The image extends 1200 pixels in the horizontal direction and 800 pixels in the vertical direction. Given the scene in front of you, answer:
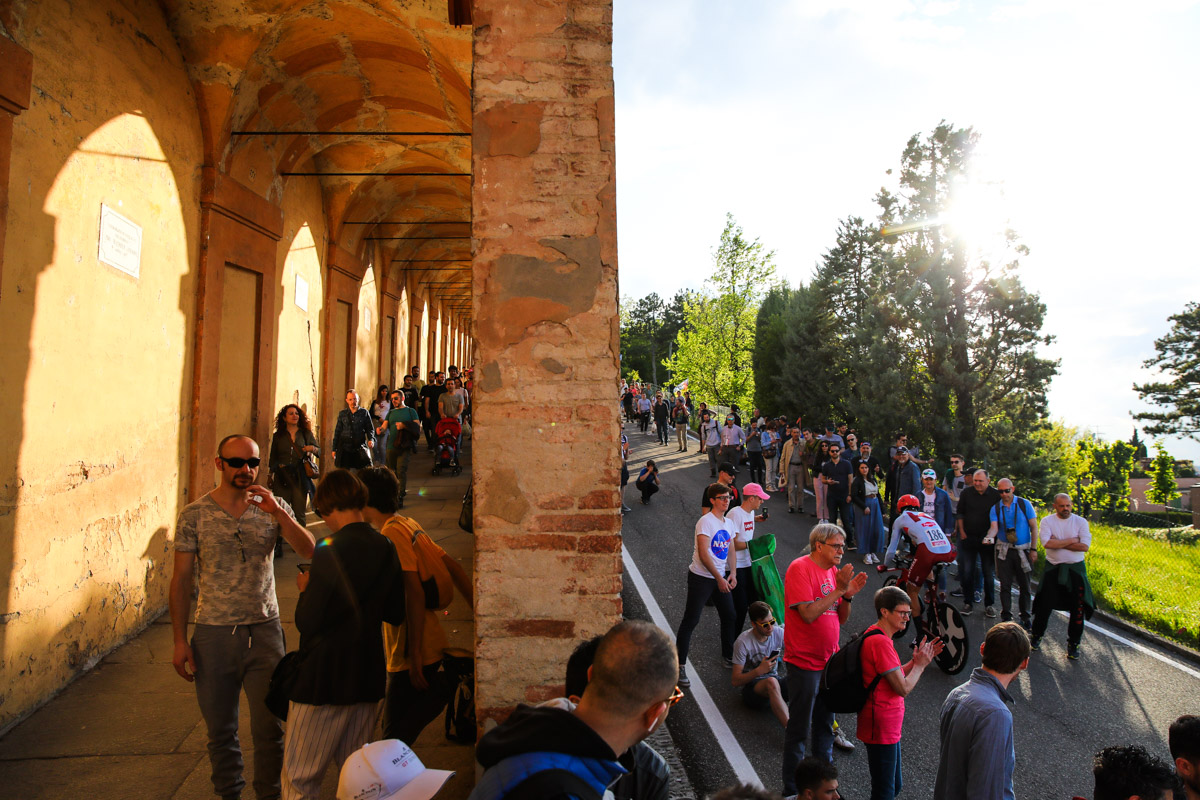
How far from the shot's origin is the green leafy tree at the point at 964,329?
22125 mm

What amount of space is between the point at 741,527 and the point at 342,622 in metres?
4.60

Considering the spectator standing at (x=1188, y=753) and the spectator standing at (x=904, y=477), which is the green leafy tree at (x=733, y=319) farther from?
the spectator standing at (x=1188, y=753)

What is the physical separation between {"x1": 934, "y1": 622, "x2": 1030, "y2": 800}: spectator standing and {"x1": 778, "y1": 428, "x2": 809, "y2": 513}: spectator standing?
1218 centimetres

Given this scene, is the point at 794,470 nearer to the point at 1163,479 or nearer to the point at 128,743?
the point at 128,743

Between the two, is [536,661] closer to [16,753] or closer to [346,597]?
[346,597]

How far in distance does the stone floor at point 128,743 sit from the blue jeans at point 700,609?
85.2 inches

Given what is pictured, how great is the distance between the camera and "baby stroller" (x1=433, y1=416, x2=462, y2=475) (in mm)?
14969

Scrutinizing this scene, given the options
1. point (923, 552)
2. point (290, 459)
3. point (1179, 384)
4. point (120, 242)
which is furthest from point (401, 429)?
point (1179, 384)

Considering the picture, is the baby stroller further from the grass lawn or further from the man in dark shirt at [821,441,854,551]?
the grass lawn

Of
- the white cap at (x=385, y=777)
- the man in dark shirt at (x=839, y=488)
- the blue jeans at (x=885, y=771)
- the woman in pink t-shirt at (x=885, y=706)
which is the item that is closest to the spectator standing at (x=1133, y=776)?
the woman in pink t-shirt at (x=885, y=706)

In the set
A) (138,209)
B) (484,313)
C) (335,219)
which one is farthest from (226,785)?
(335,219)

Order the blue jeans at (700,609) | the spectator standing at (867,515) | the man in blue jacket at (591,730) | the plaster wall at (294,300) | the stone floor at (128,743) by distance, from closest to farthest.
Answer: the man in blue jacket at (591,730)
the stone floor at (128,743)
the blue jeans at (700,609)
the plaster wall at (294,300)
the spectator standing at (867,515)

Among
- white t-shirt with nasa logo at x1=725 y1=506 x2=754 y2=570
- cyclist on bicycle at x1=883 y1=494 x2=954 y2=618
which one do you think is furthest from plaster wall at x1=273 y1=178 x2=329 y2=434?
cyclist on bicycle at x1=883 y1=494 x2=954 y2=618

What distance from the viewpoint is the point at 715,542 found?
6449 millimetres
